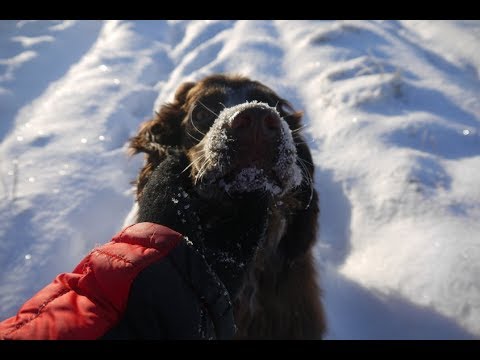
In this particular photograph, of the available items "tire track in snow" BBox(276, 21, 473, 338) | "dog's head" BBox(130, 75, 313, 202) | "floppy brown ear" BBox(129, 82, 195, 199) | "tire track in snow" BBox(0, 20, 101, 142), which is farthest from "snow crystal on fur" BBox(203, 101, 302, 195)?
"tire track in snow" BBox(0, 20, 101, 142)

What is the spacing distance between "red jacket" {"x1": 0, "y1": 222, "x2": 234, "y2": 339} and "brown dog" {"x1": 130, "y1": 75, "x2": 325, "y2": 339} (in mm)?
507

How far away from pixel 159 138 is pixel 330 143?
2.82 m

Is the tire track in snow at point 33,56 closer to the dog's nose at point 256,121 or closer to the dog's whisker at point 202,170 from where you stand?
the dog's whisker at point 202,170

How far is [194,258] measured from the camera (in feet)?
4.93

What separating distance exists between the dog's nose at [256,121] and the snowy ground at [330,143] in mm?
2086

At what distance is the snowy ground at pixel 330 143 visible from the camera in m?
3.25

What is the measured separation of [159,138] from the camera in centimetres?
306

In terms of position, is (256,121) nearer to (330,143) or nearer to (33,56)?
(330,143)

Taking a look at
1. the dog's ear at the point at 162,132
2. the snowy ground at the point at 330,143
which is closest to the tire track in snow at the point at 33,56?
the snowy ground at the point at 330,143

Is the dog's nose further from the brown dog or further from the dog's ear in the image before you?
the dog's ear

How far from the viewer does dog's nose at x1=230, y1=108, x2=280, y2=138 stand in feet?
6.15

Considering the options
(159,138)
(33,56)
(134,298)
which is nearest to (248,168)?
(134,298)

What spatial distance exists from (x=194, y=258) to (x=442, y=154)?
12.9ft
